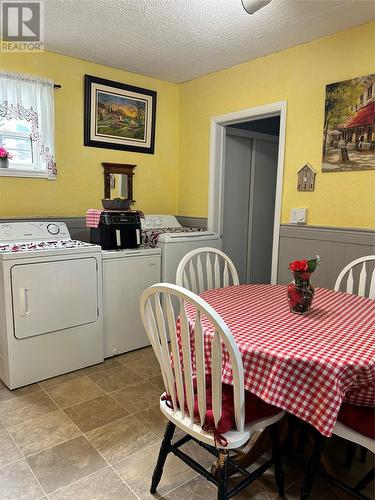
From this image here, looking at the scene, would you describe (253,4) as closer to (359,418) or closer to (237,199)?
(359,418)

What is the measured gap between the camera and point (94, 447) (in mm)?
1817

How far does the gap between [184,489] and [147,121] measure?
3.04 meters

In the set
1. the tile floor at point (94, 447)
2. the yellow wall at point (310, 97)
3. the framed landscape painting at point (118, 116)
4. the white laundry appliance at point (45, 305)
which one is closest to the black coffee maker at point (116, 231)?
the white laundry appliance at point (45, 305)

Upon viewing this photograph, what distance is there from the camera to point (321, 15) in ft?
7.33

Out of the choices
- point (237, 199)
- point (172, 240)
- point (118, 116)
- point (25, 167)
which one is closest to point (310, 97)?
point (237, 199)

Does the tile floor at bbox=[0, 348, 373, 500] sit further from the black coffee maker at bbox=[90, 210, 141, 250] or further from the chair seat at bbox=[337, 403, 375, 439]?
the black coffee maker at bbox=[90, 210, 141, 250]

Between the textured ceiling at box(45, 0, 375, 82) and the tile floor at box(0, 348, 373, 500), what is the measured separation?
7.89 ft

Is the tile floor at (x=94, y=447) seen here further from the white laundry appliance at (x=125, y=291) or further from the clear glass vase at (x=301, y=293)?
the clear glass vase at (x=301, y=293)

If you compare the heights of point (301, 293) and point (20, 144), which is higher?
point (20, 144)

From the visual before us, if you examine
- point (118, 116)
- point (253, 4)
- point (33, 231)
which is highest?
point (253, 4)

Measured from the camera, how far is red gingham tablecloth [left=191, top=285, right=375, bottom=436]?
3.80 feet

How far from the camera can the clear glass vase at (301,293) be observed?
5.37 ft

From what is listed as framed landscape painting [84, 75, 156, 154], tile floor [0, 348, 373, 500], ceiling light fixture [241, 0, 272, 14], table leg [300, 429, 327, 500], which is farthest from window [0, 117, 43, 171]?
table leg [300, 429, 327, 500]

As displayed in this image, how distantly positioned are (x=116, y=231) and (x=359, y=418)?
2.11 meters
